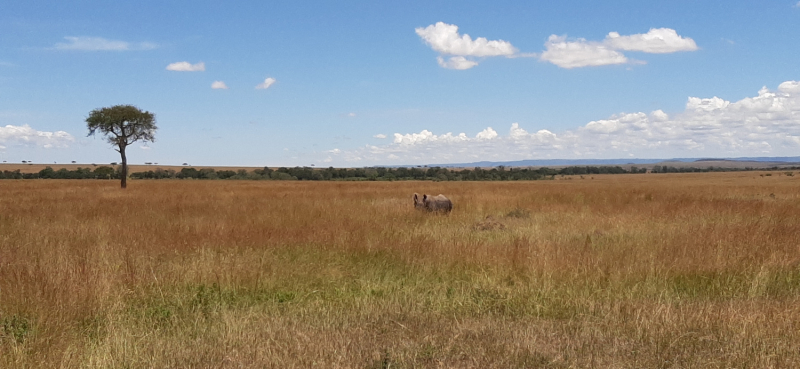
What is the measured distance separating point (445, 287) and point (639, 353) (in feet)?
8.59

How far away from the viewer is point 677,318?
15.3 ft

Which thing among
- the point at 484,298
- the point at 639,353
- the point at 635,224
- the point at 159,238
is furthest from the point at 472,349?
the point at 635,224

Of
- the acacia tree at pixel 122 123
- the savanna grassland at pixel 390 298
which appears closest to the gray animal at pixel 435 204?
the savanna grassland at pixel 390 298

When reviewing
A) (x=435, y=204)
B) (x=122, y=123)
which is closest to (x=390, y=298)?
(x=435, y=204)

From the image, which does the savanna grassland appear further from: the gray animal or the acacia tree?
the acacia tree

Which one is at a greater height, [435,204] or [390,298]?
[435,204]

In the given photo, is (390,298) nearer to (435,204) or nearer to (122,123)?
(435,204)

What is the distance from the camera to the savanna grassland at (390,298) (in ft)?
12.9

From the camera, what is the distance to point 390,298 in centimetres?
566

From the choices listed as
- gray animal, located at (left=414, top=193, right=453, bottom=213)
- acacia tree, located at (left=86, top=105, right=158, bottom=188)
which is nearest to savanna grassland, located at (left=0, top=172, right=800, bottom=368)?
gray animal, located at (left=414, top=193, right=453, bottom=213)

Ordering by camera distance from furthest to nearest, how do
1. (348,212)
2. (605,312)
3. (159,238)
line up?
(348,212) → (159,238) → (605,312)

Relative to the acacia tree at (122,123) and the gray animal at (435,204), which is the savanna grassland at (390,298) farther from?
the acacia tree at (122,123)

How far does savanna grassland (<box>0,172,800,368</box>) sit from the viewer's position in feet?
12.9

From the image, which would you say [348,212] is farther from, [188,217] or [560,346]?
[560,346]
